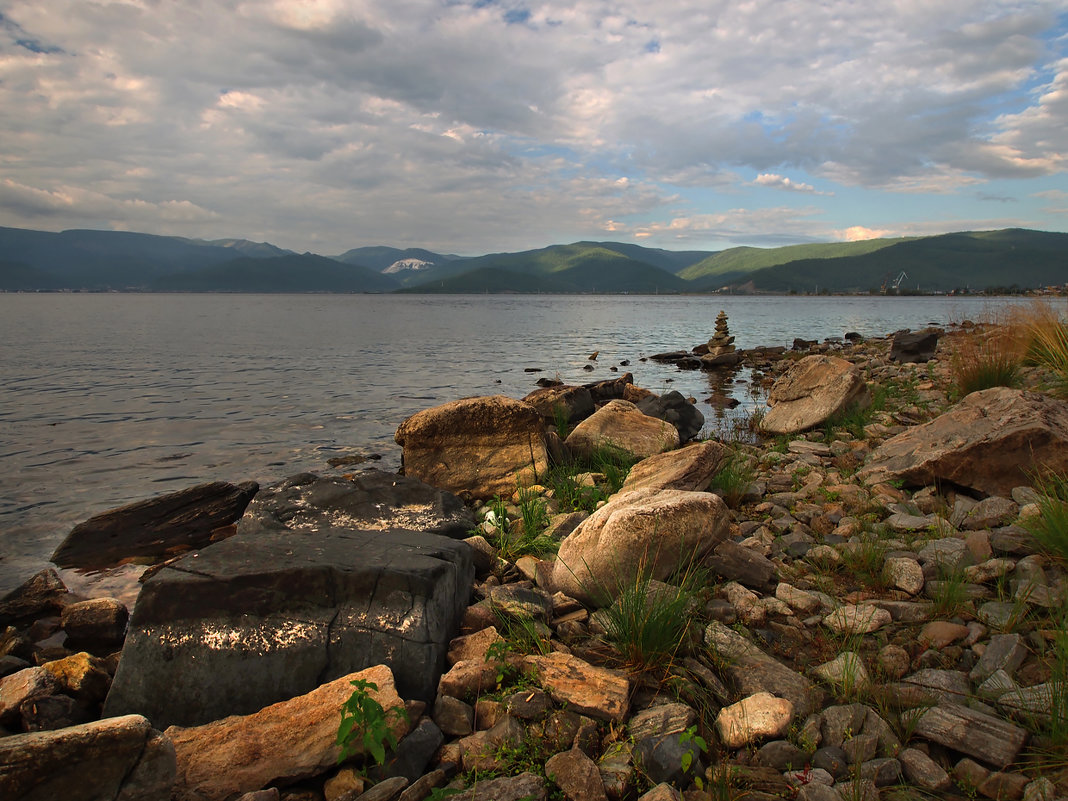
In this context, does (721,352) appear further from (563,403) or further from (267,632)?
(267,632)

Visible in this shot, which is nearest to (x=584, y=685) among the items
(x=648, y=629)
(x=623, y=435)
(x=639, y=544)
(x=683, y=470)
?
(x=648, y=629)

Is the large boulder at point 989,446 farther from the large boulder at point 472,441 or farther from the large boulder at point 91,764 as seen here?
the large boulder at point 91,764

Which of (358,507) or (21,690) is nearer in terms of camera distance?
(21,690)

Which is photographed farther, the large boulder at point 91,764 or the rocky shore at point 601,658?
the rocky shore at point 601,658

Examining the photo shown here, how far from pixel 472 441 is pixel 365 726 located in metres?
7.25

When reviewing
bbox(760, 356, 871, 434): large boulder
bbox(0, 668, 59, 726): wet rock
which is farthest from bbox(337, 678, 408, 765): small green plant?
bbox(760, 356, 871, 434): large boulder

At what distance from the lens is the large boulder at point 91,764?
293 centimetres

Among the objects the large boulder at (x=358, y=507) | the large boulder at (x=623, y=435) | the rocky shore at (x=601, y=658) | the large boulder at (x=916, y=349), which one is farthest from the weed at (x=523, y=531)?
the large boulder at (x=916, y=349)

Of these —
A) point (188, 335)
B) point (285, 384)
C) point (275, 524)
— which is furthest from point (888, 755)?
point (188, 335)

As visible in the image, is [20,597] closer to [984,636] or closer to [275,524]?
[275,524]

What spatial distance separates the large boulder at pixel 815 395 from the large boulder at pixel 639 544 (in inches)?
323

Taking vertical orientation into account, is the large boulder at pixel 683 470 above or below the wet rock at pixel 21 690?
above

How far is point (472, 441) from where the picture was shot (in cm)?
1061

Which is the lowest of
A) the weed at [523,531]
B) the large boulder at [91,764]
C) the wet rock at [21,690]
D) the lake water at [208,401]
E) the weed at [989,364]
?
the lake water at [208,401]
